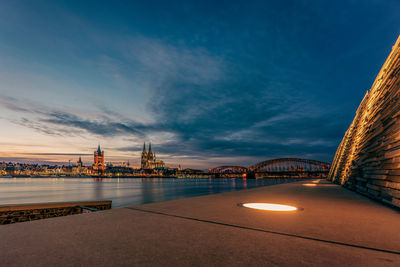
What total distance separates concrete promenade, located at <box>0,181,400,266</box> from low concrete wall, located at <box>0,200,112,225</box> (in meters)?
6.35

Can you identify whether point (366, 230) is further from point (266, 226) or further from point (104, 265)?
point (104, 265)

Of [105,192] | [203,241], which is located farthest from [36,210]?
[105,192]

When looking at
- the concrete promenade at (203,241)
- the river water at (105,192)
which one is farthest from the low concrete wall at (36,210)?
the river water at (105,192)

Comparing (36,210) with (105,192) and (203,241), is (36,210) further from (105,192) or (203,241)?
(105,192)

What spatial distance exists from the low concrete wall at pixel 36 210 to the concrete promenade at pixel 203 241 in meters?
6.35

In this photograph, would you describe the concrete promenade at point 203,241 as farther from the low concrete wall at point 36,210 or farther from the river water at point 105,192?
the river water at point 105,192

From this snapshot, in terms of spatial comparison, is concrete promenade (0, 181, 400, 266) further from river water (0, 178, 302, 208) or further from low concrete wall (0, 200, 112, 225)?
river water (0, 178, 302, 208)

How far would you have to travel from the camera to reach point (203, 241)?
2.84 meters

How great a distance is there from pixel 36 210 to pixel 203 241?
9487mm

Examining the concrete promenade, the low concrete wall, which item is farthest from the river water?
the concrete promenade

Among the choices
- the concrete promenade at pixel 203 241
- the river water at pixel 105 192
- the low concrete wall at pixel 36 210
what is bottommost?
the river water at pixel 105 192

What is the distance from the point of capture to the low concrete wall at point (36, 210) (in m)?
8.16

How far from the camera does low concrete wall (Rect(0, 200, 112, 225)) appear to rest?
321 inches

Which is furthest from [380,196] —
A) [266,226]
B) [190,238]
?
[190,238]
